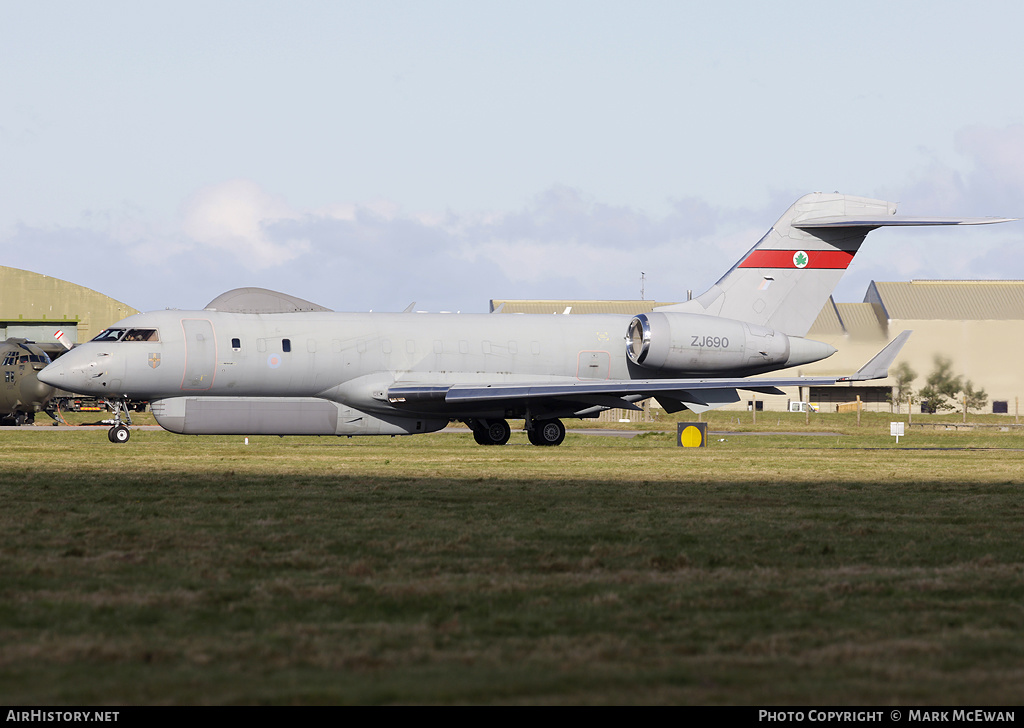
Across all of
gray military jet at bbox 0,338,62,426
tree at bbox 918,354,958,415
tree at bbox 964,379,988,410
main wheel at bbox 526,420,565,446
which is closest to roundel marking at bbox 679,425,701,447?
main wheel at bbox 526,420,565,446

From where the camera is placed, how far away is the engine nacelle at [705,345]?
33375 mm

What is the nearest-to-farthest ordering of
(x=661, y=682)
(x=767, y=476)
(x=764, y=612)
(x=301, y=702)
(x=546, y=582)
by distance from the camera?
(x=301, y=702) → (x=661, y=682) → (x=764, y=612) → (x=546, y=582) → (x=767, y=476)

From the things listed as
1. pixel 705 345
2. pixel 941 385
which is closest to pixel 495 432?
pixel 705 345

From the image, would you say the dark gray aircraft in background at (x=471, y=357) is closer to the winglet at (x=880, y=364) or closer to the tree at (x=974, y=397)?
the winglet at (x=880, y=364)

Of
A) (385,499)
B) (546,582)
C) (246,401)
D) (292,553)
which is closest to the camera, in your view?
(546,582)

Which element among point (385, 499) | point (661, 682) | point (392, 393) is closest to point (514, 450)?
point (392, 393)

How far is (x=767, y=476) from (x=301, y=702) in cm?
1714

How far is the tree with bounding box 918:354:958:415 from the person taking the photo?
52.3m

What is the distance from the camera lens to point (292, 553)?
35.5 feet

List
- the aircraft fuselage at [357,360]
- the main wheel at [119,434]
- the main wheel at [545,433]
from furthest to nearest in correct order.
→ the main wheel at [545,433] → the main wheel at [119,434] → the aircraft fuselage at [357,360]

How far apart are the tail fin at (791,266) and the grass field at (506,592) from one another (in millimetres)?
17087

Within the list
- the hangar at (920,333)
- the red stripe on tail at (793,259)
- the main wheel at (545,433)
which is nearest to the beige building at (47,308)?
the hangar at (920,333)

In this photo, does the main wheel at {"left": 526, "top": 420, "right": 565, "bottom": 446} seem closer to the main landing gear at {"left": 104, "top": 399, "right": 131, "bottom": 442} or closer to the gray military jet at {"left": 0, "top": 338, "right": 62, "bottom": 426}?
the main landing gear at {"left": 104, "top": 399, "right": 131, "bottom": 442}

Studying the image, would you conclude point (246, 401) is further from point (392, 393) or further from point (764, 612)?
point (764, 612)
